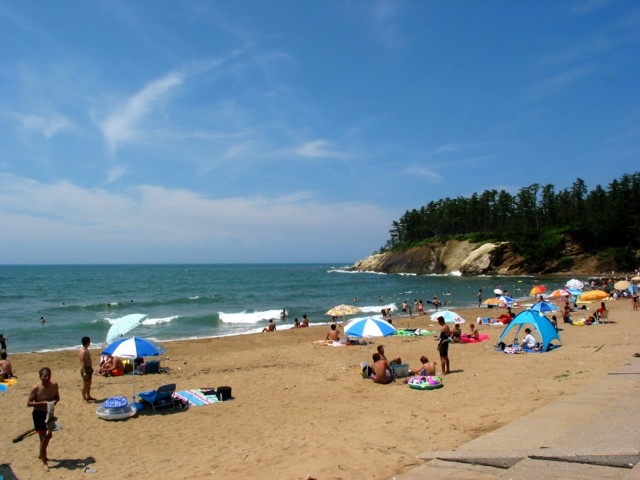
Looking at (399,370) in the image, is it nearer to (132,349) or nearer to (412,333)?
(132,349)

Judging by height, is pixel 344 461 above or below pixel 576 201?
below

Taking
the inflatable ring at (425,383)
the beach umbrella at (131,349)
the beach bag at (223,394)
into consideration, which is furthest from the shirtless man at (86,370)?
the inflatable ring at (425,383)

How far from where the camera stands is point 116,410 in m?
11.3

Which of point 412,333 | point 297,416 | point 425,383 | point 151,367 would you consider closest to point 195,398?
point 297,416

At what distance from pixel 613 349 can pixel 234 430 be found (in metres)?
13.3

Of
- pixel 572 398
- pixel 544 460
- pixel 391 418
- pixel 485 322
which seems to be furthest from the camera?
pixel 485 322

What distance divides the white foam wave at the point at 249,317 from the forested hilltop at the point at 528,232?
54.9m

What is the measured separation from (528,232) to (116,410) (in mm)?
88464

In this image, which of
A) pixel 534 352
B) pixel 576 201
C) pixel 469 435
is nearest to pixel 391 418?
pixel 469 435

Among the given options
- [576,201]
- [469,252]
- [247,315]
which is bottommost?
[247,315]

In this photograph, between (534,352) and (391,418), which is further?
(534,352)

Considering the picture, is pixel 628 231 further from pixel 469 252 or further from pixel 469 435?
pixel 469 435

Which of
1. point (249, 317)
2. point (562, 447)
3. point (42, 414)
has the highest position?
point (562, 447)

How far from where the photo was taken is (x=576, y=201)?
342 feet
